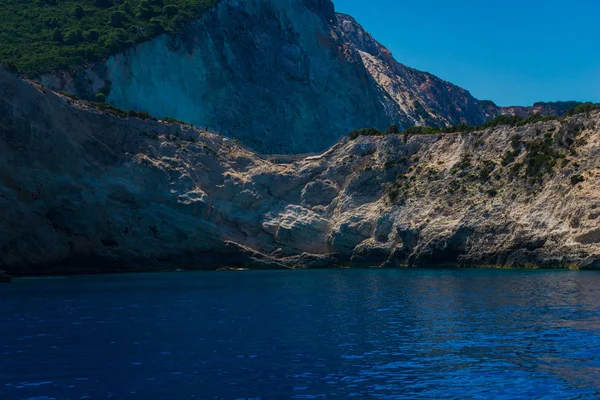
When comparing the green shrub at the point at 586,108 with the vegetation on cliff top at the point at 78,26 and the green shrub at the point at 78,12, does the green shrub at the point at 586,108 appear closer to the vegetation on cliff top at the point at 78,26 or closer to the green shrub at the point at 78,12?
the vegetation on cliff top at the point at 78,26

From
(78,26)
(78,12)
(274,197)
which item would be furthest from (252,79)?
(274,197)

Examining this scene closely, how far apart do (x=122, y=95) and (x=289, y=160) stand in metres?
28.0

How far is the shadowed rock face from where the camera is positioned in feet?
218

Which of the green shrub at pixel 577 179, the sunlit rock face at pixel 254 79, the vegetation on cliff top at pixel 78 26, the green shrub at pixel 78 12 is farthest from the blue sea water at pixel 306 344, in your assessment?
the green shrub at pixel 78 12

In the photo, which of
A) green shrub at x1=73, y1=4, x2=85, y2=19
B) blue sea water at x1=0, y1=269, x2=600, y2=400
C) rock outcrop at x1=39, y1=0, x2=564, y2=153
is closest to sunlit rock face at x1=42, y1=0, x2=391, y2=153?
rock outcrop at x1=39, y1=0, x2=564, y2=153

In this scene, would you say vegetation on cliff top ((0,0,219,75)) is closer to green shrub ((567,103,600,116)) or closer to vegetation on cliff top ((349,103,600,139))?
vegetation on cliff top ((349,103,600,139))

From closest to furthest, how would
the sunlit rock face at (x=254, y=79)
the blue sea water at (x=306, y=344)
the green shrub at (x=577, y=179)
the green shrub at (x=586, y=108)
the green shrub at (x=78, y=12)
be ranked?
1. the blue sea water at (x=306, y=344)
2. the green shrub at (x=577, y=179)
3. the green shrub at (x=586, y=108)
4. the sunlit rock face at (x=254, y=79)
5. the green shrub at (x=78, y=12)

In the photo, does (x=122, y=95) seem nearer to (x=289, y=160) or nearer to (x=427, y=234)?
(x=289, y=160)

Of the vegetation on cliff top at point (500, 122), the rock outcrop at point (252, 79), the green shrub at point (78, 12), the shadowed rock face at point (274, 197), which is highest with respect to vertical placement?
the green shrub at point (78, 12)

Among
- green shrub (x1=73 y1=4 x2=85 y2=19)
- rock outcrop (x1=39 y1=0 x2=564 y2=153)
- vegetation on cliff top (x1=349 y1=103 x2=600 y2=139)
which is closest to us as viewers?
vegetation on cliff top (x1=349 y1=103 x2=600 y2=139)

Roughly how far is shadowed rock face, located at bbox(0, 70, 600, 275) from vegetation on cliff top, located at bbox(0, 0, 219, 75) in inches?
820

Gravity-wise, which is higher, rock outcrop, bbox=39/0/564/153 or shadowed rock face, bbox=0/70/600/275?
rock outcrop, bbox=39/0/564/153

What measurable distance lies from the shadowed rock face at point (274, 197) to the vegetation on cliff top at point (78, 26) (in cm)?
2083

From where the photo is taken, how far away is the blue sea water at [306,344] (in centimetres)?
1827
